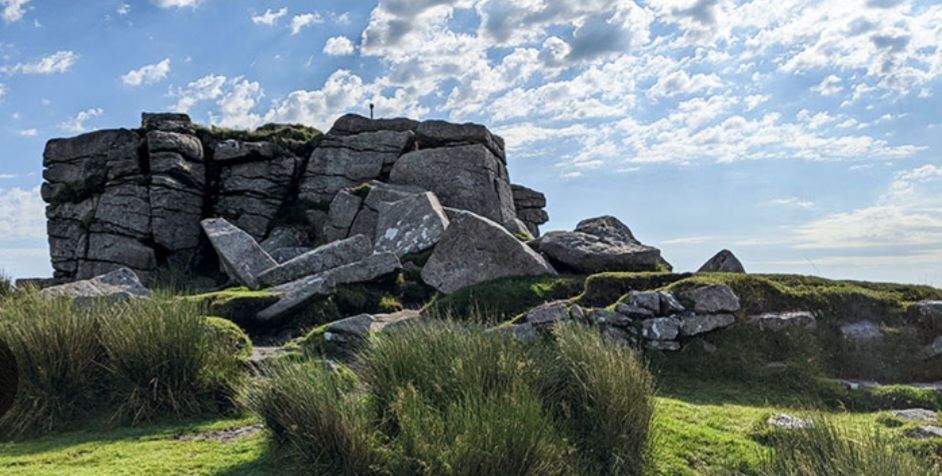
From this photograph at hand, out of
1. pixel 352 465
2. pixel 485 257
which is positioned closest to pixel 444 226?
pixel 485 257

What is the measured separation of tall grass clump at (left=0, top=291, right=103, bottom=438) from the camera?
8.41 meters

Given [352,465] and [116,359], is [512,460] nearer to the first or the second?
[352,465]

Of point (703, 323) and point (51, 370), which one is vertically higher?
point (703, 323)

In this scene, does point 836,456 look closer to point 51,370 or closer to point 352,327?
point 352,327

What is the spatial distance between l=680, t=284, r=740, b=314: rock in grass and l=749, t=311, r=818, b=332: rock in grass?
0.39m

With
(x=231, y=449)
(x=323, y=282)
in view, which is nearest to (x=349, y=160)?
(x=323, y=282)

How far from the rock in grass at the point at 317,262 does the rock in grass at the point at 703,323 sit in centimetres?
758

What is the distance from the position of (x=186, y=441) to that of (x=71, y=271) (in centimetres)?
1443

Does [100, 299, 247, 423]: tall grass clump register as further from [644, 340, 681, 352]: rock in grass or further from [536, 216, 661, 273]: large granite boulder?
[536, 216, 661, 273]: large granite boulder

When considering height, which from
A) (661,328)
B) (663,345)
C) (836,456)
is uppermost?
(661,328)

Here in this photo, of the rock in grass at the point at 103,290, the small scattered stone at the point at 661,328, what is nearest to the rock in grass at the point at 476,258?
the small scattered stone at the point at 661,328

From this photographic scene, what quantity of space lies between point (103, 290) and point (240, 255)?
13.3ft

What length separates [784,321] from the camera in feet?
36.2

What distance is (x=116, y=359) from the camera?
344 inches
